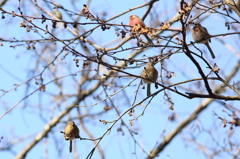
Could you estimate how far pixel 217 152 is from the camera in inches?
269

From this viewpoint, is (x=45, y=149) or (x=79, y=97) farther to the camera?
(x=79, y=97)

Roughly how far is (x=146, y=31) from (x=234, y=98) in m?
0.95

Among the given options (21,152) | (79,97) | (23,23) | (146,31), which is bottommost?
(146,31)

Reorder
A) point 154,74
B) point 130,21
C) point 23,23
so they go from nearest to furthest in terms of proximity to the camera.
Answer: point 23,23 < point 154,74 < point 130,21

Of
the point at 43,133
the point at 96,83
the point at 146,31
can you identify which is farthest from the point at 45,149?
the point at 146,31

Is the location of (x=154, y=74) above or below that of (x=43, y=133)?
below

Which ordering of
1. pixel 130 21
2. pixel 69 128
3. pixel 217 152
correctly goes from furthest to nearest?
pixel 217 152 → pixel 130 21 → pixel 69 128

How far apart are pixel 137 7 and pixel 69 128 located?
1462mm

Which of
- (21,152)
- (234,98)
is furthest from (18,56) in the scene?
(234,98)

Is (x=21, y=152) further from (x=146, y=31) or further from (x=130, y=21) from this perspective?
(x=146, y=31)

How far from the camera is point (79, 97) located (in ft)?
28.9

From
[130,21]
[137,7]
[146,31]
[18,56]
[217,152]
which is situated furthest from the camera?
[18,56]

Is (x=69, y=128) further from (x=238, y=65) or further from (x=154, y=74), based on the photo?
(x=238, y=65)

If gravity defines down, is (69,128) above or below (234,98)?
above
